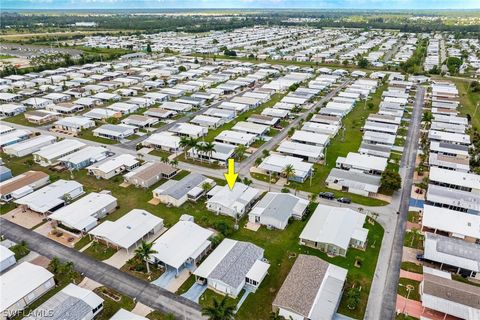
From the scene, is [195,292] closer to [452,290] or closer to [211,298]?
[211,298]

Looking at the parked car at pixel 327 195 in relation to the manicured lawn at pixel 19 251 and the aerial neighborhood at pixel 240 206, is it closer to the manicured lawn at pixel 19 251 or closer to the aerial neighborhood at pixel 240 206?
the aerial neighborhood at pixel 240 206

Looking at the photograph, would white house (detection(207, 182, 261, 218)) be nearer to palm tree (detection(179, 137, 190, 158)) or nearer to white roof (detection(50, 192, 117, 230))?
white roof (detection(50, 192, 117, 230))

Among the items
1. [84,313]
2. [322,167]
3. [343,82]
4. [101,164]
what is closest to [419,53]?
[343,82]

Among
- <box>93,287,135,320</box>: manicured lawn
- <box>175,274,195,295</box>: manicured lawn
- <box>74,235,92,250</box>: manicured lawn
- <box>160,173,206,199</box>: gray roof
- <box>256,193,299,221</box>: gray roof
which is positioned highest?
<box>160,173,206,199</box>: gray roof

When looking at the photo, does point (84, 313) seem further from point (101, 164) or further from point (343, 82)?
point (343, 82)

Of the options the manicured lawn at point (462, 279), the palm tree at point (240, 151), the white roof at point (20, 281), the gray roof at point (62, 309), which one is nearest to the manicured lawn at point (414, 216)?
the manicured lawn at point (462, 279)

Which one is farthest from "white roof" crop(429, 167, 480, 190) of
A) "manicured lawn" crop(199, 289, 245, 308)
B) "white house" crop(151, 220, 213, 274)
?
"manicured lawn" crop(199, 289, 245, 308)
